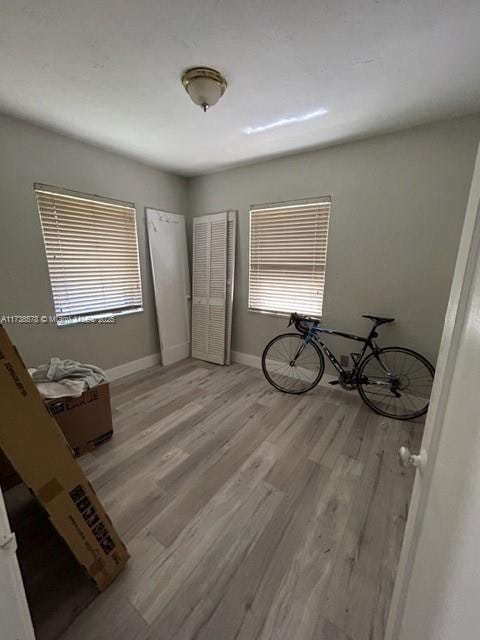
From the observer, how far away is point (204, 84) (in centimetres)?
163

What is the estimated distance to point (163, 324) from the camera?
3.59 m

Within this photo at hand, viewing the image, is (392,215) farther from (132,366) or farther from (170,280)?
(132,366)

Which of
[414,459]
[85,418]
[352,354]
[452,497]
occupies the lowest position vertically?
[85,418]

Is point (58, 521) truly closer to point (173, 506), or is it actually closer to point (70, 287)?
point (173, 506)

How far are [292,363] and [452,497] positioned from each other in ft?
8.23

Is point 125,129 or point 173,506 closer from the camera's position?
point 173,506

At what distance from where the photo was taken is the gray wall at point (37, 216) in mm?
2191

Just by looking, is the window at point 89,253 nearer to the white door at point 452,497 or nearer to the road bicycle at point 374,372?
the road bicycle at point 374,372

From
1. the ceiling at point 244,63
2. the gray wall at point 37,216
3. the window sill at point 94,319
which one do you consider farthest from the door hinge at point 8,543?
the window sill at point 94,319

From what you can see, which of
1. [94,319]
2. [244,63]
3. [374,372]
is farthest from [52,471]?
[374,372]

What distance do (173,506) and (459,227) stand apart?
300 cm

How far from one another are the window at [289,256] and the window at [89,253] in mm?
1535

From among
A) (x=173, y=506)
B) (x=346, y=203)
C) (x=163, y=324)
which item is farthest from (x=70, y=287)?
(x=346, y=203)

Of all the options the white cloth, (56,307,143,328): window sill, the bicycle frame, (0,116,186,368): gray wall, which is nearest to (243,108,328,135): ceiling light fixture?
(0,116,186,368): gray wall
